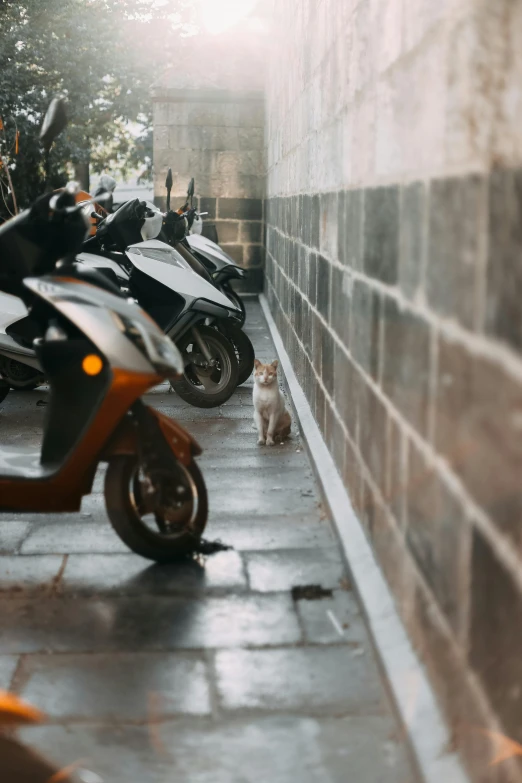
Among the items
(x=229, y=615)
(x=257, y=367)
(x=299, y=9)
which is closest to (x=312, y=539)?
(x=229, y=615)

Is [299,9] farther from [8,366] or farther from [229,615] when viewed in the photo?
[229,615]

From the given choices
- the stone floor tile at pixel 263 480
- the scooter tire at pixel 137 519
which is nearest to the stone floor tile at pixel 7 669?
the scooter tire at pixel 137 519

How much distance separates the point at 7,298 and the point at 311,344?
2.04 m

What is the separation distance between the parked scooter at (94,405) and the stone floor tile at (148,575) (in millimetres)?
80

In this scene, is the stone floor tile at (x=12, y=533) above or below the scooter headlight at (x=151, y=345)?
below

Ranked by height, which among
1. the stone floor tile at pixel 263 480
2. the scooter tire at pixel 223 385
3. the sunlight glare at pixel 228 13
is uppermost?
the sunlight glare at pixel 228 13

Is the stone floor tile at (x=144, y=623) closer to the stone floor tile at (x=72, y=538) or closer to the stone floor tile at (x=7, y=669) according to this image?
the stone floor tile at (x=7, y=669)

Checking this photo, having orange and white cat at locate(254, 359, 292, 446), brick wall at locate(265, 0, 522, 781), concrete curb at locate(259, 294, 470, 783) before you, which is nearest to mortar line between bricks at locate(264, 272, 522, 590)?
brick wall at locate(265, 0, 522, 781)

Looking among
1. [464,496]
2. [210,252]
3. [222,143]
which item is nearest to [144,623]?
[464,496]

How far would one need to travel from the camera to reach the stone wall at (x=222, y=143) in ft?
48.4

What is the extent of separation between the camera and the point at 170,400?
24.3ft

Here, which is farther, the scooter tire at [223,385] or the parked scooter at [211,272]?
the parked scooter at [211,272]

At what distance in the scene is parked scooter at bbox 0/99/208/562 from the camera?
145 inches

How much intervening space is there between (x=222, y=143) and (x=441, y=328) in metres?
13.0
